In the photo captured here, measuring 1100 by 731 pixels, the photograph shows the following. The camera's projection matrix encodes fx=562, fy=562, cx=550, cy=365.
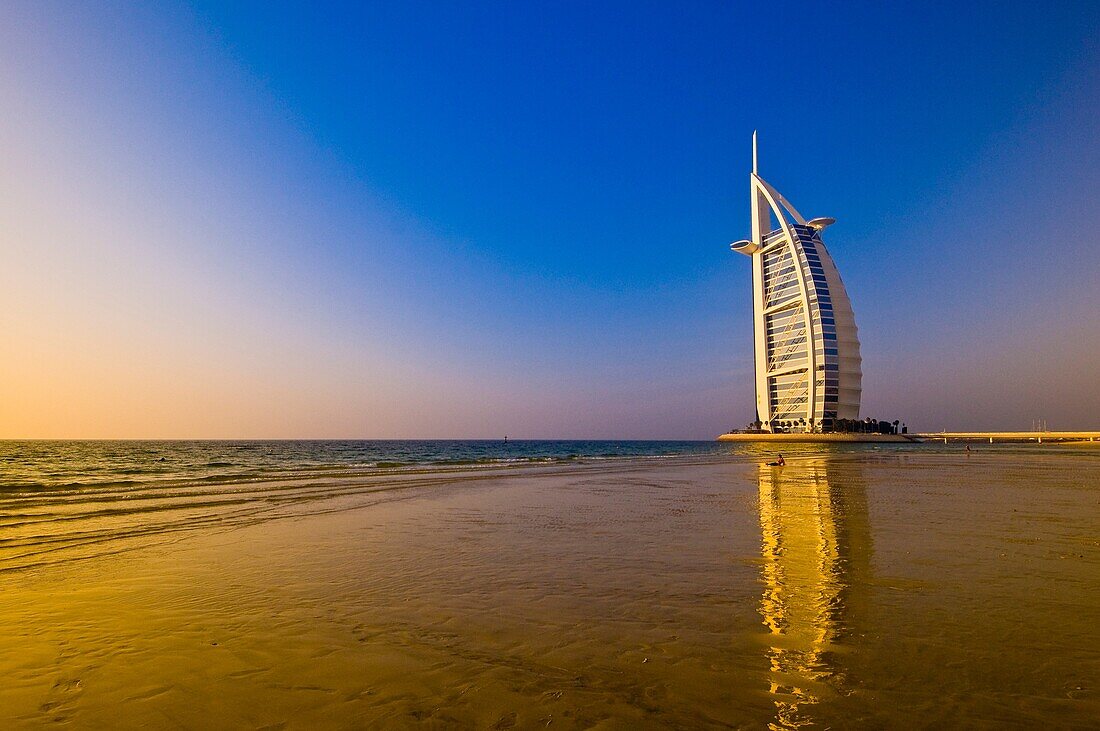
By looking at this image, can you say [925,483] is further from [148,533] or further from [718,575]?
[148,533]

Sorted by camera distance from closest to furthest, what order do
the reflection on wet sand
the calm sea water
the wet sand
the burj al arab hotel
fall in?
the wet sand, the reflection on wet sand, the calm sea water, the burj al arab hotel

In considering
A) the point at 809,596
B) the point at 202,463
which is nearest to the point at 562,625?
the point at 809,596

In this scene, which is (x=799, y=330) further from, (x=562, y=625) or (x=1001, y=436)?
(x=562, y=625)

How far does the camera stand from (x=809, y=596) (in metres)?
6.83

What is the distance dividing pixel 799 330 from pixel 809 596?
414 feet

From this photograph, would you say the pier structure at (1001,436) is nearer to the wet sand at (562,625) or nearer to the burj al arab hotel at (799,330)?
the burj al arab hotel at (799,330)

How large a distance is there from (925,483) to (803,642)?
22333 mm

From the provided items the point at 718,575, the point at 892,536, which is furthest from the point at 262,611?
the point at 892,536

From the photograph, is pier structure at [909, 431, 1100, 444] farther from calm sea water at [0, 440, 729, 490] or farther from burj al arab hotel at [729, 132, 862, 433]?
calm sea water at [0, 440, 729, 490]

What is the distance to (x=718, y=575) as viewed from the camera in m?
8.00

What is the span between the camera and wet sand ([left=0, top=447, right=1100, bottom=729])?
413 centimetres

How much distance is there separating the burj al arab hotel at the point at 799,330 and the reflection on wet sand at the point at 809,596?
111379 mm

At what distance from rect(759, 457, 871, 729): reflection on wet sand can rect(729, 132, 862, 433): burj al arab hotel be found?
11138 cm

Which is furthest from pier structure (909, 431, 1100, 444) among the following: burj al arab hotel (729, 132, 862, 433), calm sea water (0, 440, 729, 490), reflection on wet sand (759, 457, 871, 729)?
reflection on wet sand (759, 457, 871, 729)
